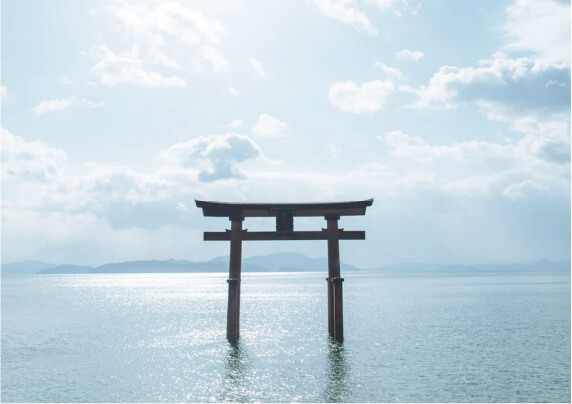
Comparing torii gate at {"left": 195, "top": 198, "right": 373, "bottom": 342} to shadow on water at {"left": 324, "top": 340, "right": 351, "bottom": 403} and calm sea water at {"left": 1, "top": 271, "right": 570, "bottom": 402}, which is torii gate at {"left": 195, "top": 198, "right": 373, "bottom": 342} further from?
calm sea water at {"left": 1, "top": 271, "right": 570, "bottom": 402}

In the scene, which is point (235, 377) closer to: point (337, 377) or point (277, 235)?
point (337, 377)

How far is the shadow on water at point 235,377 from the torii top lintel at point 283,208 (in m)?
5.26

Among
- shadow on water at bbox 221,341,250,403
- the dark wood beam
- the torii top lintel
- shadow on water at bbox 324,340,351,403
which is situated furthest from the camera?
the dark wood beam

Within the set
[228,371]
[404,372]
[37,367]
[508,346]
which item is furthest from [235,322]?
[508,346]

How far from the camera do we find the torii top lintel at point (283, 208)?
18.6m

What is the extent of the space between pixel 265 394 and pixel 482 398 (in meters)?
6.45

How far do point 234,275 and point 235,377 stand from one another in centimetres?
385

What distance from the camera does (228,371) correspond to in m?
17.7

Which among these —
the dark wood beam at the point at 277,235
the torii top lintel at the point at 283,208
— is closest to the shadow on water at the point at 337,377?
the dark wood beam at the point at 277,235

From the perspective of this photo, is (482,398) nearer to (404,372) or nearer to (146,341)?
(404,372)

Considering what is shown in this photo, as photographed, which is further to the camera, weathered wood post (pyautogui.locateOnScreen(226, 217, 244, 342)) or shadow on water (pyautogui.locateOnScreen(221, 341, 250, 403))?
weathered wood post (pyautogui.locateOnScreen(226, 217, 244, 342))

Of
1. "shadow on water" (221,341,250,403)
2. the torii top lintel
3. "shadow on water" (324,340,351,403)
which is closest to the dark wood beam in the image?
the torii top lintel

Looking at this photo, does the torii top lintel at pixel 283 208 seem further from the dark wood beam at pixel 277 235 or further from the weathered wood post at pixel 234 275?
the dark wood beam at pixel 277 235

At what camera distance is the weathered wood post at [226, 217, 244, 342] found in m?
18.7
